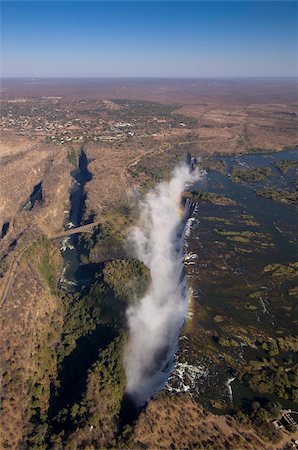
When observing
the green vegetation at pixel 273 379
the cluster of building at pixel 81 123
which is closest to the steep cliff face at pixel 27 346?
the green vegetation at pixel 273 379

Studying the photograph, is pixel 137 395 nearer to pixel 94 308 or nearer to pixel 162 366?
pixel 162 366

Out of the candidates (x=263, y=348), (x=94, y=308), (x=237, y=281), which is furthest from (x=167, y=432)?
(x=237, y=281)

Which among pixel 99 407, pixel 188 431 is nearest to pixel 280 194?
pixel 188 431

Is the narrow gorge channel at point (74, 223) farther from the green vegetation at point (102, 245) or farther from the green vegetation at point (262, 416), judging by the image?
the green vegetation at point (262, 416)

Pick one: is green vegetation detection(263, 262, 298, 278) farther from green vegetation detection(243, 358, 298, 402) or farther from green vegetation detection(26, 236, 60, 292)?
green vegetation detection(26, 236, 60, 292)

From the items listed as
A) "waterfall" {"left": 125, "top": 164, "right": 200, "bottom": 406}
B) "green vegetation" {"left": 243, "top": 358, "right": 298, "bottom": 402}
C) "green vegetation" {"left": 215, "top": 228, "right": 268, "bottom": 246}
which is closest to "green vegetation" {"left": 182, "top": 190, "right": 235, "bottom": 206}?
"waterfall" {"left": 125, "top": 164, "right": 200, "bottom": 406}

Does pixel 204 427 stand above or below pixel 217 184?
below

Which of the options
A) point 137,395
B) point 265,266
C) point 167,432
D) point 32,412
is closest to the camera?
point 167,432
